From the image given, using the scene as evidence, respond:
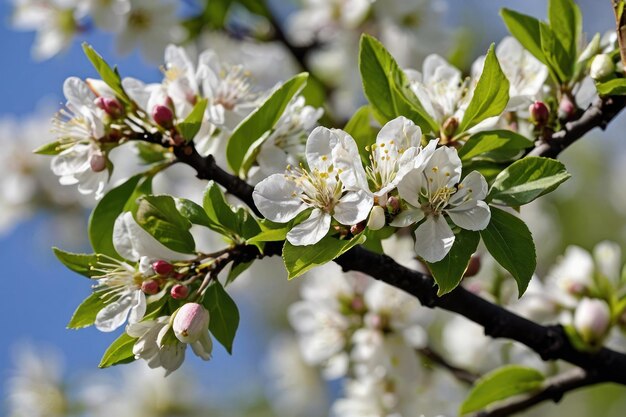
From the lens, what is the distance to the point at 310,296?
2262 mm

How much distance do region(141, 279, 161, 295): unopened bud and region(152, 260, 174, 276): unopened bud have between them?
0.02 m

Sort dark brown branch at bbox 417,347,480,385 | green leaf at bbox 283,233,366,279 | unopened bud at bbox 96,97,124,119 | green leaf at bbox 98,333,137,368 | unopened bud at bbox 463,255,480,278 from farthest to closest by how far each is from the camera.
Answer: dark brown branch at bbox 417,347,480,385 < unopened bud at bbox 463,255,480,278 < unopened bud at bbox 96,97,124,119 < green leaf at bbox 98,333,137,368 < green leaf at bbox 283,233,366,279

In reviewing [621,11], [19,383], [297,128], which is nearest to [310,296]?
[297,128]

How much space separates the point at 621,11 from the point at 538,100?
0.21 meters

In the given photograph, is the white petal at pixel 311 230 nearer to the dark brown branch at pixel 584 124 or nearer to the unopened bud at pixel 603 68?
the dark brown branch at pixel 584 124

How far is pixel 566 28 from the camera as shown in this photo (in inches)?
61.5

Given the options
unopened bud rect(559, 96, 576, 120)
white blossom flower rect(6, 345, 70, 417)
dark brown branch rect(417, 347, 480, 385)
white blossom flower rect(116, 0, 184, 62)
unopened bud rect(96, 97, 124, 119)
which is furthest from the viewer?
white blossom flower rect(6, 345, 70, 417)

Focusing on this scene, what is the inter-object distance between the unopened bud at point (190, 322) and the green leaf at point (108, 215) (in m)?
0.22

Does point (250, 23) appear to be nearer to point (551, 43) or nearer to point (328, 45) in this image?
point (328, 45)

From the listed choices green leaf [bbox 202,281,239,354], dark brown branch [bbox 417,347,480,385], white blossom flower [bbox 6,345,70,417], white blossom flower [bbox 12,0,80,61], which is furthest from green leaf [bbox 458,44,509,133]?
white blossom flower [bbox 6,345,70,417]

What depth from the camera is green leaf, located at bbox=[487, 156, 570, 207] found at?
1.25 m

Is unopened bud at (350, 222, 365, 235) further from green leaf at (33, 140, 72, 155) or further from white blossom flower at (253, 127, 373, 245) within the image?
green leaf at (33, 140, 72, 155)

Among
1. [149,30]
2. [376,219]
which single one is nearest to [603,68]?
[376,219]

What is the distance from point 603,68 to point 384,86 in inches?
14.1
